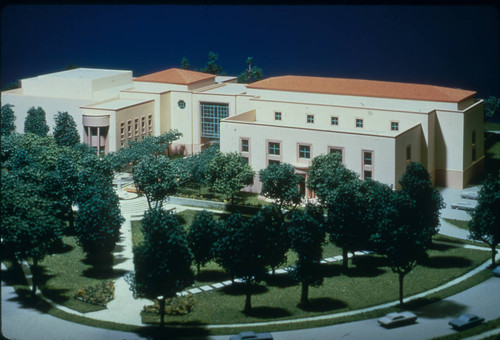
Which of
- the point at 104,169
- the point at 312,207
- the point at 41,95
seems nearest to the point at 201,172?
the point at 104,169

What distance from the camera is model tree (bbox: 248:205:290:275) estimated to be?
31078mm

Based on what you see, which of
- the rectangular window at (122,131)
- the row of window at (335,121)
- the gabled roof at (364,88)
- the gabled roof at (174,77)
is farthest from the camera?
the gabled roof at (174,77)

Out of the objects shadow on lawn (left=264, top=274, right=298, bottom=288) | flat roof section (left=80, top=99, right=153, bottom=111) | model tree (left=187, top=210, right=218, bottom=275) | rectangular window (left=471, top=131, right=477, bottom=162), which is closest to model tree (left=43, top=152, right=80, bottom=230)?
model tree (left=187, top=210, right=218, bottom=275)

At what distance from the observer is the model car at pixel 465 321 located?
28.8 meters

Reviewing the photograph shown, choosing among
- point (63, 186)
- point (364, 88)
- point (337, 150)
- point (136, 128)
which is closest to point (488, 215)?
point (337, 150)

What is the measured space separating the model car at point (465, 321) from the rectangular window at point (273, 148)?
2036 cm

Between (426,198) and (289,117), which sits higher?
(289,117)

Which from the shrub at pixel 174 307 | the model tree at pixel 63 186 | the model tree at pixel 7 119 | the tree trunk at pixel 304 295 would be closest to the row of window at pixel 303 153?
the model tree at pixel 63 186

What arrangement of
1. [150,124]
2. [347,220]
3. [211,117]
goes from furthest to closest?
[150,124] → [211,117] → [347,220]

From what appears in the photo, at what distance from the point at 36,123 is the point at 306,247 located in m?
30.7

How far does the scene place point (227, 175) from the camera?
42906mm

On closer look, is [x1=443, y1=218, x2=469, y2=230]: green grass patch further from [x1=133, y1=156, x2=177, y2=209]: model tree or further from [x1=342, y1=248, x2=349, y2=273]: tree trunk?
[x1=133, y1=156, x2=177, y2=209]: model tree

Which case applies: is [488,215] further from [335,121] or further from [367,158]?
[335,121]

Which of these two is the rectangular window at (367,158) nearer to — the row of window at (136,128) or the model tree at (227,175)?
the model tree at (227,175)
